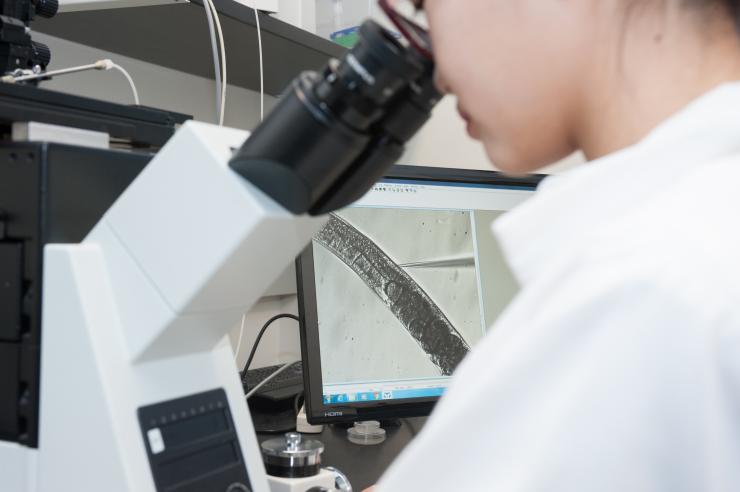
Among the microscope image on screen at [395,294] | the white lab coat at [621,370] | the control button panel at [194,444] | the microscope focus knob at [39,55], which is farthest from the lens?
the microscope image on screen at [395,294]

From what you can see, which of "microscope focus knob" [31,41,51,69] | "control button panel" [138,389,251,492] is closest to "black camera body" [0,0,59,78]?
"microscope focus knob" [31,41,51,69]

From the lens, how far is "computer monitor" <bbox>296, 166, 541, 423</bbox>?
3.39 feet

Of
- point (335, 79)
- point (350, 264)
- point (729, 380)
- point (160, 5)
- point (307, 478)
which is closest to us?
point (729, 380)

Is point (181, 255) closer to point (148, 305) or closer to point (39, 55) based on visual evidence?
point (148, 305)

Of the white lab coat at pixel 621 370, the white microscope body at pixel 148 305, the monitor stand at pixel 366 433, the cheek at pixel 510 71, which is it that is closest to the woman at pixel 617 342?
the white lab coat at pixel 621 370

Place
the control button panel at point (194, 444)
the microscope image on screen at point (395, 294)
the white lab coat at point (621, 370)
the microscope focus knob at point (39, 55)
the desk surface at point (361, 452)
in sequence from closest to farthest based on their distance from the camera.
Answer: the white lab coat at point (621, 370), the control button panel at point (194, 444), the microscope focus knob at point (39, 55), the desk surface at point (361, 452), the microscope image on screen at point (395, 294)

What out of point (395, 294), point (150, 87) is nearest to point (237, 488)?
point (395, 294)

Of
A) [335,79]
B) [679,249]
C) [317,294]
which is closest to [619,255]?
[679,249]

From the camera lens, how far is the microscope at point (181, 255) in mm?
504

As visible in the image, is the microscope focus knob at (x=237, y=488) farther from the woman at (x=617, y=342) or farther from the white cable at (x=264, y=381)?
the white cable at (x=264, y=381)

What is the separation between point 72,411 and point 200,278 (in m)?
0.14

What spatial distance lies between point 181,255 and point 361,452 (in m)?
0.60

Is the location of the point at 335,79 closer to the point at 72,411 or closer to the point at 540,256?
the point at 540,256

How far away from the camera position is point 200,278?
0.53 m
